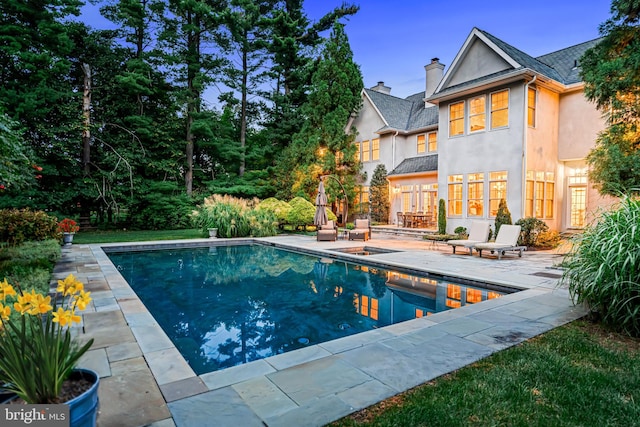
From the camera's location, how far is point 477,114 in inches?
542

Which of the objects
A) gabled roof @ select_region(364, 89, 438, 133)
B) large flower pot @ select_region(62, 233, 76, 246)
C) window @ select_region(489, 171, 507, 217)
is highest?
gabled roof @ select_region(364, 89, 438, 133)

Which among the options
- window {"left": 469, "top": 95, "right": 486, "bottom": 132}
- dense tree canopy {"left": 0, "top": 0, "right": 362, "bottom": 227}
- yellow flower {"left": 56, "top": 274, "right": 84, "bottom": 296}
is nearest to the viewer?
yellow flower {"left": 56, "top": 274, "right": 84, "bottom": 296}

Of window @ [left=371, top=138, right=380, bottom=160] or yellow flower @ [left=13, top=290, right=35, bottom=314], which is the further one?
window @ [left=371, top=138, right=380, bottom=160]

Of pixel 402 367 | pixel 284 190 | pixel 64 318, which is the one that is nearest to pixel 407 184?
pixel 284 190

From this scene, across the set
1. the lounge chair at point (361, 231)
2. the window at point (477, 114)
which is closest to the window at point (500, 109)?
the window at point (477, 114)

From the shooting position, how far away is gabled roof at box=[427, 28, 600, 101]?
12.3m

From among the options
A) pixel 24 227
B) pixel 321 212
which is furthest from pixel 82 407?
pixel 321 212

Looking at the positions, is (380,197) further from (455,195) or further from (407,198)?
(455,195)

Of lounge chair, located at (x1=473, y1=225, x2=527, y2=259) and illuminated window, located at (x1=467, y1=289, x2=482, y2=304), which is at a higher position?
lounge chair, located at (x1=473, y1=225, x2=527, y2=259)

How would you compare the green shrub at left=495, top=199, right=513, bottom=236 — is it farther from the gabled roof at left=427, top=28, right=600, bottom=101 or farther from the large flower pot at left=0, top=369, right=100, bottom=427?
the large flower pot at left=0, top=369, right=100, bottom=427

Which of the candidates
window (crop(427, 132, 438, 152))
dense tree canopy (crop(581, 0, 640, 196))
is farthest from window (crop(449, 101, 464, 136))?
dense tree canopy (crop(581, 0, 640, 196))

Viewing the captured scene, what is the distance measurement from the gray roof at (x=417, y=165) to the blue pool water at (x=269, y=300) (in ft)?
28.6

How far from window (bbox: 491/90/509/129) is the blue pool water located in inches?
317

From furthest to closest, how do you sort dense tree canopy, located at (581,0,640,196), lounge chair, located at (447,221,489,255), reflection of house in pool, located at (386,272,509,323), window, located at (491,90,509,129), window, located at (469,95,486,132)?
window, located at (469,95,486,132), window, located at (491,90,509,129), lounge chair, located at (447,221,489,255), dense tree canopy, located at (581,0,640,196), reflection of house in pool, located at (386,272,509,323)
